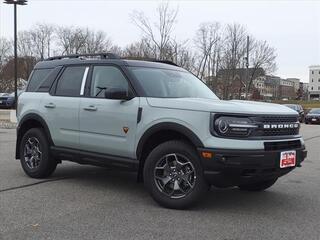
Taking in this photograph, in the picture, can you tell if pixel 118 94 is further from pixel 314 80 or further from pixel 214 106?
pixel 314 80

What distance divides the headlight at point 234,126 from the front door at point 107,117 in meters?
1.26

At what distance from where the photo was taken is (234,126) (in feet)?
17.5

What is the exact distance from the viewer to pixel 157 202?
5855 mm

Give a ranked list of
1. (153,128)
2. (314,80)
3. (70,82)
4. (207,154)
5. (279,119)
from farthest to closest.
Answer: (314,80)
(70,82)
(153,128)
(279,119)
(207,154)

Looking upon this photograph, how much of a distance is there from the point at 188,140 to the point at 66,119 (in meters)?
2.20

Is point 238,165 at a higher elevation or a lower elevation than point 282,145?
lower

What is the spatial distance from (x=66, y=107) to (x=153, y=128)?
180cm

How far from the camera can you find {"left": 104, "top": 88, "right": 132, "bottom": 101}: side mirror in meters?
6.14

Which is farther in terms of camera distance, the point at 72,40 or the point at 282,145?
the point at 72,40

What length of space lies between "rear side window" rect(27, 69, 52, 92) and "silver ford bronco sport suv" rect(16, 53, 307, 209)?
0.06 feet

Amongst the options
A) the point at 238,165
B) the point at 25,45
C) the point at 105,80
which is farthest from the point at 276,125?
the point at 25,45

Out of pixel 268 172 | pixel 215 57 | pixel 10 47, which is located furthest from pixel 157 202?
pixel 10 47

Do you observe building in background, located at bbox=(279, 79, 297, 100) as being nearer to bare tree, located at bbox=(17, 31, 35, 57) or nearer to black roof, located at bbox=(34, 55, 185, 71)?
bare tree, located at bbox=(17, 31, 35, 57)

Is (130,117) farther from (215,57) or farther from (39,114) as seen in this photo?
(215,57)
